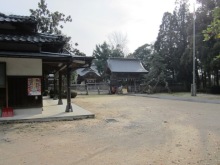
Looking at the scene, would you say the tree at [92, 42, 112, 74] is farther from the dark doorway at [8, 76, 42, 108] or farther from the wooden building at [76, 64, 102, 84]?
the dark doorway at [8, 76, 42, 108]

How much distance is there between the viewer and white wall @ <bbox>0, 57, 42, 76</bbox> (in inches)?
424

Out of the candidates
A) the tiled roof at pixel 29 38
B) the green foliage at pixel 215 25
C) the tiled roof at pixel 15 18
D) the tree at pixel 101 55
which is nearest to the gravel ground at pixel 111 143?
the green foliage at pixel 215 25

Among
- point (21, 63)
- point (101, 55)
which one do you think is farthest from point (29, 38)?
point (101, 55)

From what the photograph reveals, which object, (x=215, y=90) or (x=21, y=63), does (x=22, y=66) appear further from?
(x=215, y=90)

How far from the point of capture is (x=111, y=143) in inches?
257

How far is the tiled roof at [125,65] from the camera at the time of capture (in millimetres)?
40281

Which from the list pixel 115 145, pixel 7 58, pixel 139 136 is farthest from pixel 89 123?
pixel 7 58

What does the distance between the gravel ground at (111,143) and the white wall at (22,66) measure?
2544mm

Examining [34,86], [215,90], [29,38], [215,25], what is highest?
[29,38]

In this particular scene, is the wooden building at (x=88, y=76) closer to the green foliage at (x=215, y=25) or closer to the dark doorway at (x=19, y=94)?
the dark doorway at (x=19, y=94)

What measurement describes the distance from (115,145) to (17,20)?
26.1 ft

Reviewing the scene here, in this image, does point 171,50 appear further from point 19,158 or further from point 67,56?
point 19,158

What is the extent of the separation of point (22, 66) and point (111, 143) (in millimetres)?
6187

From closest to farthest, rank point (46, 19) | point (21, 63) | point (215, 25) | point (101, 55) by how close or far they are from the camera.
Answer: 1. point (215, 25)
2. point (21, 63)
3. point (46, 19)
4. point (101, 55)
